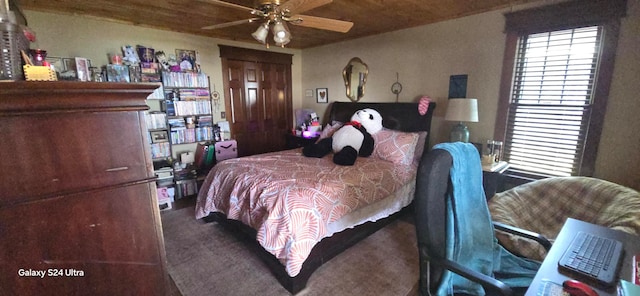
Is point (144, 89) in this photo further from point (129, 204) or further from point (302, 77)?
point (302, 77)

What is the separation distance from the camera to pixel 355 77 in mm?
3943

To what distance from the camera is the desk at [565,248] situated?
86 cm

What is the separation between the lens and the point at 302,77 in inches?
193

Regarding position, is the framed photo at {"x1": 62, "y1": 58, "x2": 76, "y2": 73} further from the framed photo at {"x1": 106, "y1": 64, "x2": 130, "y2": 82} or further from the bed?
the bed

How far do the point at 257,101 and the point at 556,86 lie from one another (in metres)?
3.86

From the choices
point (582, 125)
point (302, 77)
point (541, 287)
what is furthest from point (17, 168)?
point (302, 77)

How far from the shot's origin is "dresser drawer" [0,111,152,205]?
0.55 metres

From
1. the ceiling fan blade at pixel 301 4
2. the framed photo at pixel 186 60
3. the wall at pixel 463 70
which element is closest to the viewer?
the ceiling fan blade at pixel 301 4

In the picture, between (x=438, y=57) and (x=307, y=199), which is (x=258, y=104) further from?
(x=307, y=199)

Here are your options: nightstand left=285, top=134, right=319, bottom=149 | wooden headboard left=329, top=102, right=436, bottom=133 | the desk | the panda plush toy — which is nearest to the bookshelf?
nightstand left=285, top=134, right=319, bottom=149

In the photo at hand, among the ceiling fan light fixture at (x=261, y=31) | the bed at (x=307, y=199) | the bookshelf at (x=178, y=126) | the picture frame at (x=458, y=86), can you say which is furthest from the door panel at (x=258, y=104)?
the picture frame at (x=458, y=86)

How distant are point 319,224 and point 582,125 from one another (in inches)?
99.2

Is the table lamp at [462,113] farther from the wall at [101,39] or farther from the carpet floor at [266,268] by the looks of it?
the wall at [101,39]

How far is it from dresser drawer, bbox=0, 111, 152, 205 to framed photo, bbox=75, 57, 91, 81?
2.80 metres
